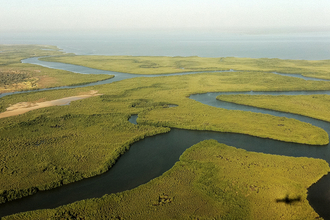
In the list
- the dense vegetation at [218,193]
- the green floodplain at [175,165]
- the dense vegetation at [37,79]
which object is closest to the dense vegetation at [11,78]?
the dense vegetation at [37,79]

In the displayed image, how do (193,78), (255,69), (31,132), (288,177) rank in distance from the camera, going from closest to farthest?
1. (288,177)
2. (31,132)
3. (193,78)
4. (255,69)

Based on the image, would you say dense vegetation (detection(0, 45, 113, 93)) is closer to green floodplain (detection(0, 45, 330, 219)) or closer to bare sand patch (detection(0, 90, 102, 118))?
green floodplain (detection(0, 45, 330, 219))

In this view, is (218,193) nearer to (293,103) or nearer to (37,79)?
(293,103)

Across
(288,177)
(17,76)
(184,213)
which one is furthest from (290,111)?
(17,76)

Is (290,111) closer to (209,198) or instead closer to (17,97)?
(209,198)

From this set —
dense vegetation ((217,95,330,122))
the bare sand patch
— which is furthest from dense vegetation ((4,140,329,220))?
the bare sand patch

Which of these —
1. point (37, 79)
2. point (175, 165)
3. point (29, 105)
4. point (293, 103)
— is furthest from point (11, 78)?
point (293, 103)

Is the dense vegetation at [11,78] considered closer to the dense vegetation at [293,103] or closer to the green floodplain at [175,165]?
the green floodplain at [175,165]
